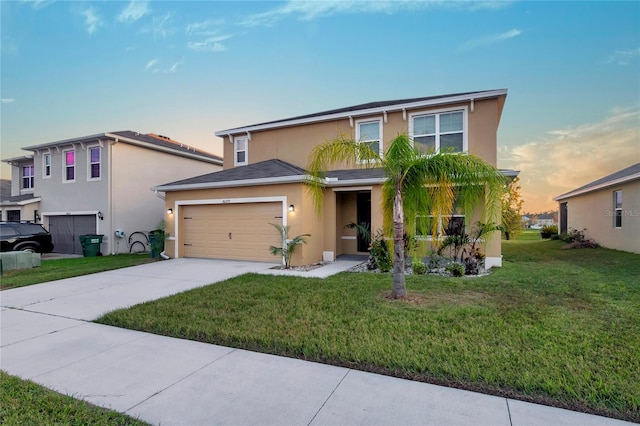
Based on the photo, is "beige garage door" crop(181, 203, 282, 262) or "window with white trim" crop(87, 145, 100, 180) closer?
"beige garage door" crop(181, 203, 282, 262)

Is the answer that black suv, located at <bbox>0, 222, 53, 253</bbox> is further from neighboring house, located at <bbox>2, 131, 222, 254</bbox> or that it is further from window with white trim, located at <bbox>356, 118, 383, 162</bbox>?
window with white trim, located at <bbox>356, 118, 383, 162</bbox>

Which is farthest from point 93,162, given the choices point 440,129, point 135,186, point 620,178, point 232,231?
point 620,178

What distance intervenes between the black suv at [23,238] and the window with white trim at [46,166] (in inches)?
191

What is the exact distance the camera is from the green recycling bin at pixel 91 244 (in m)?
13.3

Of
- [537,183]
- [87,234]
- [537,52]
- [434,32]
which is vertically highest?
[434,32]

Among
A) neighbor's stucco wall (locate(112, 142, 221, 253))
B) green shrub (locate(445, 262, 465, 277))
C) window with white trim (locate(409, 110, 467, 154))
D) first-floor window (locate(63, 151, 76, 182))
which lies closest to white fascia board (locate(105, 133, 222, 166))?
neighbor's stucco wall (locate(112, 142, 221, 253))

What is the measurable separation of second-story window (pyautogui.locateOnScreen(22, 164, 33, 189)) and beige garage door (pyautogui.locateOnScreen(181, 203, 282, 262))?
42.3ft

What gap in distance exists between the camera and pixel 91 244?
44.0 feet

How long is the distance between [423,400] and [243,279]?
5966 mm

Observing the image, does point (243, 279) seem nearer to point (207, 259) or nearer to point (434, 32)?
point (207, 259)

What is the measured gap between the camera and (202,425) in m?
2.39

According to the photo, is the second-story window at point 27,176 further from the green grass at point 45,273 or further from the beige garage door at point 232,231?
the beige garage door at point 232,231

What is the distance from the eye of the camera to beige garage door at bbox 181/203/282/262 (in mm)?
10734

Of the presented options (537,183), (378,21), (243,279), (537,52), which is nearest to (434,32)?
(378,21)
